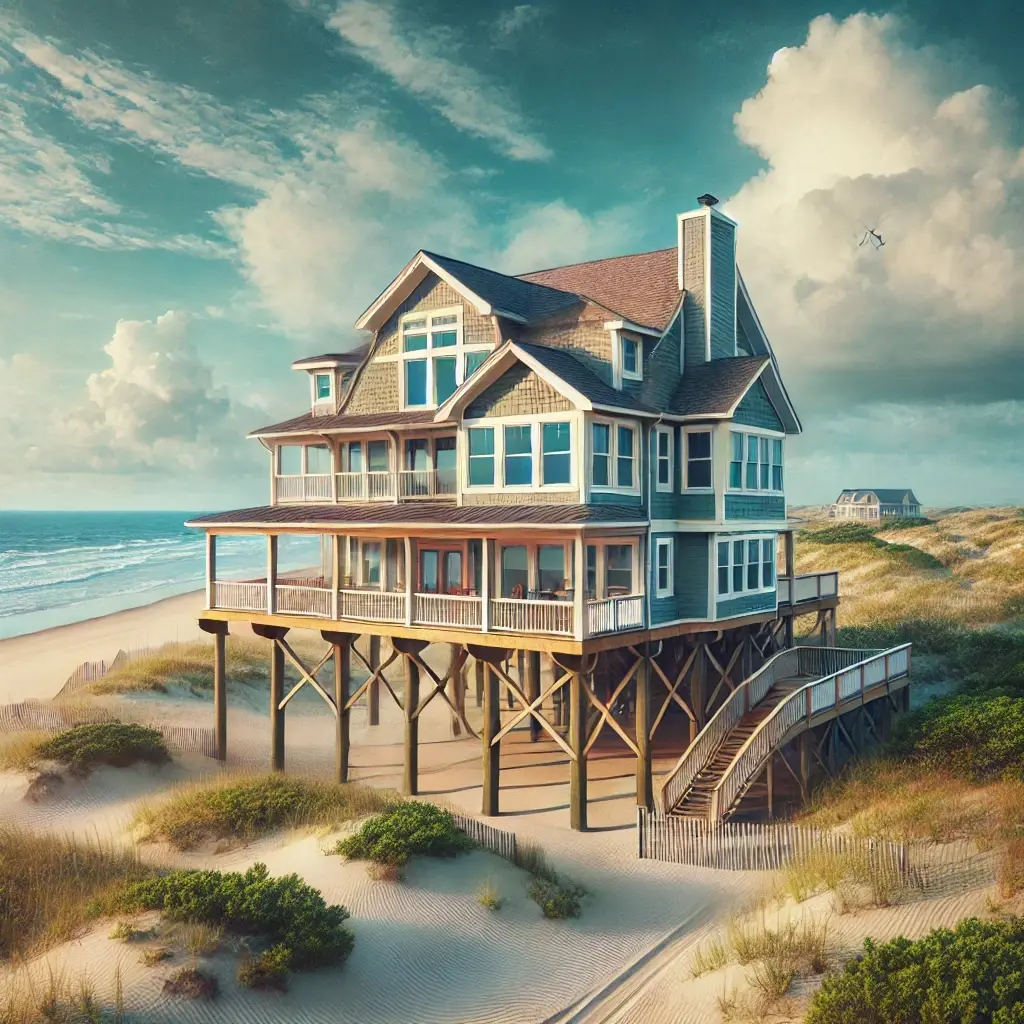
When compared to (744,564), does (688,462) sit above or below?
above

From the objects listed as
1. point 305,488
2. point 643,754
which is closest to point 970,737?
point 643,754

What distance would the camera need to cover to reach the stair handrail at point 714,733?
21.9 meters

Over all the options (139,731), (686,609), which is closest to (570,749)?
(686,609)

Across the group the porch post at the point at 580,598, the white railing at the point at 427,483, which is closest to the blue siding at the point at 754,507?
the porch post at the point at 580,598

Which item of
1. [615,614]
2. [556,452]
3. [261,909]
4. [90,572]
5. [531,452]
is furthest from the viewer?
[90,572]

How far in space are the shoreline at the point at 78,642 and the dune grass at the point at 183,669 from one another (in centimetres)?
255

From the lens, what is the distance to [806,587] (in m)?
33.4

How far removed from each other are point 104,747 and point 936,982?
21554 mm

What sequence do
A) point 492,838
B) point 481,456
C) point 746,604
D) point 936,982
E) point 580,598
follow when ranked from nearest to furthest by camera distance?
1. point 936,982
2. point 492,838
3. point 580,598
4. point 481,456
5. point 746,604

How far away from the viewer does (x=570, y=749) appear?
22297mm

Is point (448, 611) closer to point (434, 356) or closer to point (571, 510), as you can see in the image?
point (571, 510)

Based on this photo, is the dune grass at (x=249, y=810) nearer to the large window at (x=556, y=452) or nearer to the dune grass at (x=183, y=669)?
the large window at (x=556, y=452)

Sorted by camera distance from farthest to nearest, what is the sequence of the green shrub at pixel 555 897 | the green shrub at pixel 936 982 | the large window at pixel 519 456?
the large window at pixel 519 456, the green shrub at pixel 555 897, the green shrub at pixel 936 982

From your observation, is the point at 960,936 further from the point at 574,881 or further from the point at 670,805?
the point at 670,805
